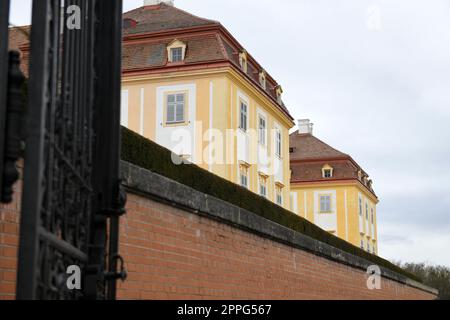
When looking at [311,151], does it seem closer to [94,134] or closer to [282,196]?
[282,196]

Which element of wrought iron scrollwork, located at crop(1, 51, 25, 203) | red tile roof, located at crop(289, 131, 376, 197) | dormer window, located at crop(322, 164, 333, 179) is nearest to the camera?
wrought iron scrollwork, located at crop(1, 51, 25, 203)

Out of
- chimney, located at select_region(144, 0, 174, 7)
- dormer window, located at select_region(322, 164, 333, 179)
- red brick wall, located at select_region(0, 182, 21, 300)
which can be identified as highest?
chimney, located at select_region(144, 0, 174, 7)

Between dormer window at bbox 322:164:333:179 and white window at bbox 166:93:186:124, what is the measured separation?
2292cm

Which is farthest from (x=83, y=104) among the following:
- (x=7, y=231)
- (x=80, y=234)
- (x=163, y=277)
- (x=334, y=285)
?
(x=334, y=285)

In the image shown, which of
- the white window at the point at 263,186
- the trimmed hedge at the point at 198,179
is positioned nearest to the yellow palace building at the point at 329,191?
the white window at the point at 263,186

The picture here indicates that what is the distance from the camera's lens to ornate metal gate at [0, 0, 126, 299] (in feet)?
6.61

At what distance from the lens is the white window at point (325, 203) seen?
50469mm

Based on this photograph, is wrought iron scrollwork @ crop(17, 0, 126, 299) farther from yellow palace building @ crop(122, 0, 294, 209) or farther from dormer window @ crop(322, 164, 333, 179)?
dormer window @ crop(322, 164, 333, 179)

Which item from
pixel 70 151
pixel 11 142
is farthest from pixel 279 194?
pixel 11 142

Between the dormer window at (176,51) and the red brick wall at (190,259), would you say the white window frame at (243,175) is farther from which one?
the red brick wall at (190,259)

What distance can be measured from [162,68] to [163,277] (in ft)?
78.4

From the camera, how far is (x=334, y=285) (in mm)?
15344

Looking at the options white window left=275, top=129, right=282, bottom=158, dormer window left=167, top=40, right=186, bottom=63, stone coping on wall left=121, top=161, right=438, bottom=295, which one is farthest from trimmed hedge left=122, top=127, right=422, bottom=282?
white window left=275, top=129, right=282, bottom=158

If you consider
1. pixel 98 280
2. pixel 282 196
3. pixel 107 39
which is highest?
pixel 282 196
